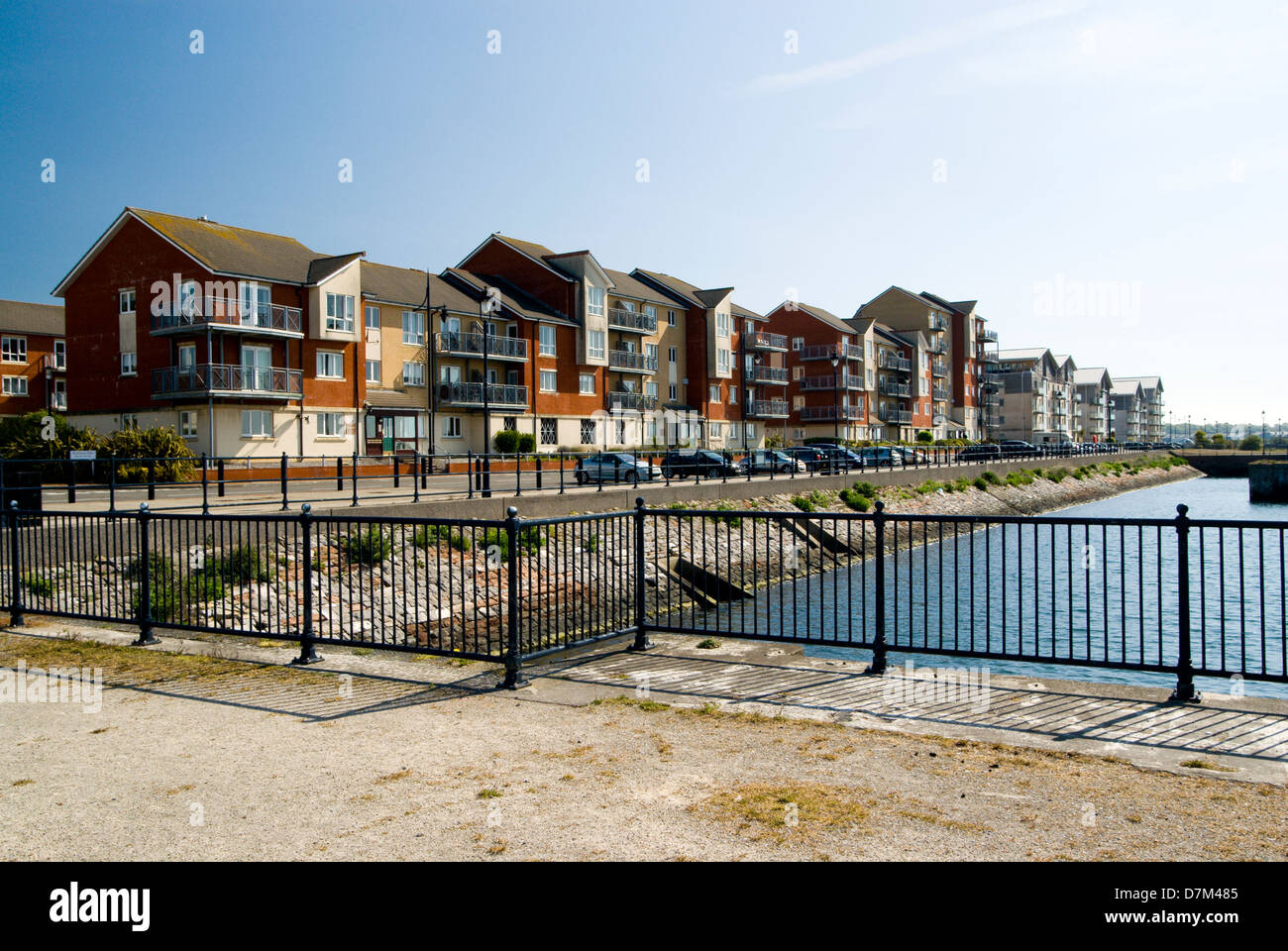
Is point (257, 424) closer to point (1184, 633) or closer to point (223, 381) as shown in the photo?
point (223, 381)

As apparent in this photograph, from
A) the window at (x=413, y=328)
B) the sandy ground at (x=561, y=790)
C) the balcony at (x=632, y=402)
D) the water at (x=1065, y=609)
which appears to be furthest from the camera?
the balcony at (x=632, y=402)

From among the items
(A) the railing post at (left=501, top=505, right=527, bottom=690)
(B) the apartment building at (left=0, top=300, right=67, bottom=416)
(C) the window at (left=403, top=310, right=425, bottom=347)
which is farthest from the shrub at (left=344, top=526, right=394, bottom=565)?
(B) the apartment building at (left=0, top=300, right=67, bottom=416)

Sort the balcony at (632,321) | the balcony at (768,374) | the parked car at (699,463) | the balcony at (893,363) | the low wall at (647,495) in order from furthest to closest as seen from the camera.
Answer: the balcony at (893,363), the balcony at (768,374), the balcony at (632,321), the parked car at (699,463), the low wall at (647,495)

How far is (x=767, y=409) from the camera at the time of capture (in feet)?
259

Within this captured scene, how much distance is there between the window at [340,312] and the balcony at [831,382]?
162 feet

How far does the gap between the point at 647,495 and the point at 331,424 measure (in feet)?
78.2

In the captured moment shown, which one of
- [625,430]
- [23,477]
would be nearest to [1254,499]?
[625,430]

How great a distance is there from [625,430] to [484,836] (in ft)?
203

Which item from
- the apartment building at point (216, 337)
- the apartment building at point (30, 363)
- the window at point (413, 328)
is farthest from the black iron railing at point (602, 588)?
the apartment building at point (30, 363)

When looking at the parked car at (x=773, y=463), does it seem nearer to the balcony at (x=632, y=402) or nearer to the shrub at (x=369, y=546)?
the balcony at (x=632, y=402)

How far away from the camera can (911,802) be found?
16.4 ft

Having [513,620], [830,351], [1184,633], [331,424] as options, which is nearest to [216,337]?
[331,424]

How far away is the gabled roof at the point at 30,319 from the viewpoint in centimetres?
6762
